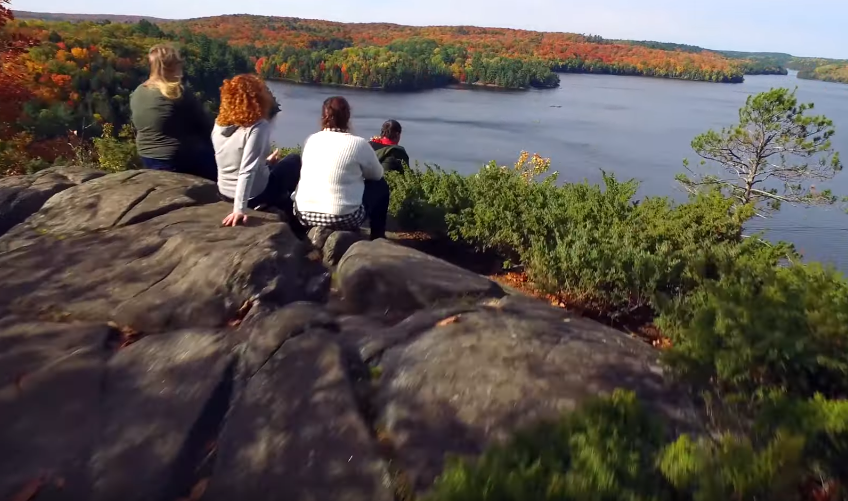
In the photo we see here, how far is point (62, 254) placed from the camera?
127 inches

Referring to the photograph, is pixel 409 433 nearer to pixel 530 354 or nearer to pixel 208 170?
pixel 530 354

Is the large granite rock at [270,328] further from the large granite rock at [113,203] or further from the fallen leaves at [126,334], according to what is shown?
the large granite rock at [113,203]

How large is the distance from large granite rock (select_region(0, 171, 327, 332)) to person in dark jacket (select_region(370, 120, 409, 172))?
1735mm

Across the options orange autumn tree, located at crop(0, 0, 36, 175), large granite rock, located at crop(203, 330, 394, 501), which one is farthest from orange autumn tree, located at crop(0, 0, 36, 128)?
large granite rock, located at crop(203, 330, 394, 501)

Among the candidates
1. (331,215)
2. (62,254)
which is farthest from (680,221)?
(62,254)

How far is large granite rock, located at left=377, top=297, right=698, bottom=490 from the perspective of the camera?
1829 mm

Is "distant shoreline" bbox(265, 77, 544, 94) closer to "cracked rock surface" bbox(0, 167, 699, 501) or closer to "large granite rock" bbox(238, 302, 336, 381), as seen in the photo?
"cracked rock surface" bbox(0, 167, 699, 501)

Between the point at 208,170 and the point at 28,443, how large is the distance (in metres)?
2.76

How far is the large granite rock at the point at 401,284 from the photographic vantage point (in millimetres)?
2830

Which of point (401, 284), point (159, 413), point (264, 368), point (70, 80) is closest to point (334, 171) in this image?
point (401, 284)

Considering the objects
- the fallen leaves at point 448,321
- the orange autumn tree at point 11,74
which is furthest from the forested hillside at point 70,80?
the fallen leaves at point 448,321

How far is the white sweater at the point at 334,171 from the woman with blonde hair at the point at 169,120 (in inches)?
35.6

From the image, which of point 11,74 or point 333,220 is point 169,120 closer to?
point 333,220

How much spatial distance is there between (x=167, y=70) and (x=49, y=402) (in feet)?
8.08
